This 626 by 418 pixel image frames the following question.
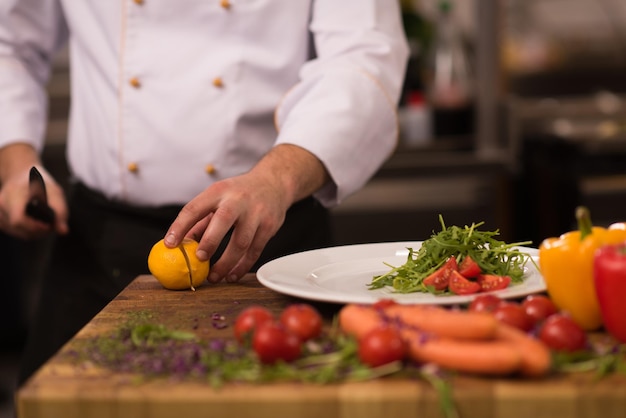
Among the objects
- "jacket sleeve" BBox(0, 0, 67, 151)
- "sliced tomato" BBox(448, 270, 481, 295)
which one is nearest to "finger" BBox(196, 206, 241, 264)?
"sliced tomato" BBox(448, 270, 481, 295)

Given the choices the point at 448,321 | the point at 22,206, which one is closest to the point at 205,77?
the point at 22,206

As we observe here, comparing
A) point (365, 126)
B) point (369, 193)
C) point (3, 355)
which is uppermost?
point (365, 126)

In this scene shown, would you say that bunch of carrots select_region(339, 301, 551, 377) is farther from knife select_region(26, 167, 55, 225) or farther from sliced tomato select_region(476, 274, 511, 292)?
knife select_region(26, 167, 55, 225)

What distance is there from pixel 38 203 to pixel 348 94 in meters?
0.62

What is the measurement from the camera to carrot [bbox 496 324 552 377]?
0.92 meters

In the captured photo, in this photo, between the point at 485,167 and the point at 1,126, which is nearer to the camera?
Answer: the point at 1,126

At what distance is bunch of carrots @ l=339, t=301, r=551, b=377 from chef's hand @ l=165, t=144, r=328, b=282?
405 mm

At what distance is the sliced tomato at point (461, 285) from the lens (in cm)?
127

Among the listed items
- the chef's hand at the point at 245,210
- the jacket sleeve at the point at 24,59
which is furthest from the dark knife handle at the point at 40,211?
the chef's hand at the point at 245,210

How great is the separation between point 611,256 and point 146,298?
26.5 inches

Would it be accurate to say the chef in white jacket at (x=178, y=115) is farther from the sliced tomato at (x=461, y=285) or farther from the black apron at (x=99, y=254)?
the sliced tomato at (x=461, y=285)

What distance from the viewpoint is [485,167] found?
10.8 feet

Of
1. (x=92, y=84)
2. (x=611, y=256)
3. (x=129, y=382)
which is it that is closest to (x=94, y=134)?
(x=92, y=84)

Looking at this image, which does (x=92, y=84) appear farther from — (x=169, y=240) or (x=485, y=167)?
(x=485, y=167)
